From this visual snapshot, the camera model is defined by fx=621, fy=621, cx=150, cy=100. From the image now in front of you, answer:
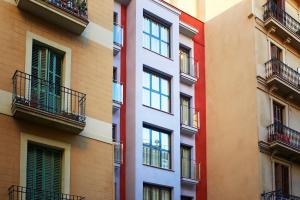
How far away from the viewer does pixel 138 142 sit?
93.5 feet

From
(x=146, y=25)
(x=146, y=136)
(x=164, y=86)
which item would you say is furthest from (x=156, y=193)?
(x=146, y=25)

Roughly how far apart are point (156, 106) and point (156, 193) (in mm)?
4279

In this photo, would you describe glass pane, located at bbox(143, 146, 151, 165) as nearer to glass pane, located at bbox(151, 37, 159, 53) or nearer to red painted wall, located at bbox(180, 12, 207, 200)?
red painted wall, located at bbox(180, 12, 207, 200)

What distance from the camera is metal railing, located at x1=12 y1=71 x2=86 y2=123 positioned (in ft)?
61.7

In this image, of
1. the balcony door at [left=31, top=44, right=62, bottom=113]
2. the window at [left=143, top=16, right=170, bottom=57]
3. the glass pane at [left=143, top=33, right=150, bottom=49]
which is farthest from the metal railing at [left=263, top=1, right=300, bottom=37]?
the balcony door at [left=31, top=44, right=62, bottom=113]

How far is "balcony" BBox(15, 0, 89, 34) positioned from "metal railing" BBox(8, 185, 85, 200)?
5593 millimetres

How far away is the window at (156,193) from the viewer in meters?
28.6

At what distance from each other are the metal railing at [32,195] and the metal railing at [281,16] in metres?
18.1

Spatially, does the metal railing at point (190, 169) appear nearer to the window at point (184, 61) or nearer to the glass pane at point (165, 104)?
the glass pane at point (165, 104)

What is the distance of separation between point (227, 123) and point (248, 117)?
58.2 inches

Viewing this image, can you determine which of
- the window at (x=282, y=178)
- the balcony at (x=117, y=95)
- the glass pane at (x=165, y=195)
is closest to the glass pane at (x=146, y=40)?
the balcony at (x=117, y=95)

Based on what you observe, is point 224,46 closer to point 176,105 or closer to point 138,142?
point 176,105

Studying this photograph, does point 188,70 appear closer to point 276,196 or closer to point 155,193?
point 155,193

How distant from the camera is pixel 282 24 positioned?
3366 centimetres
